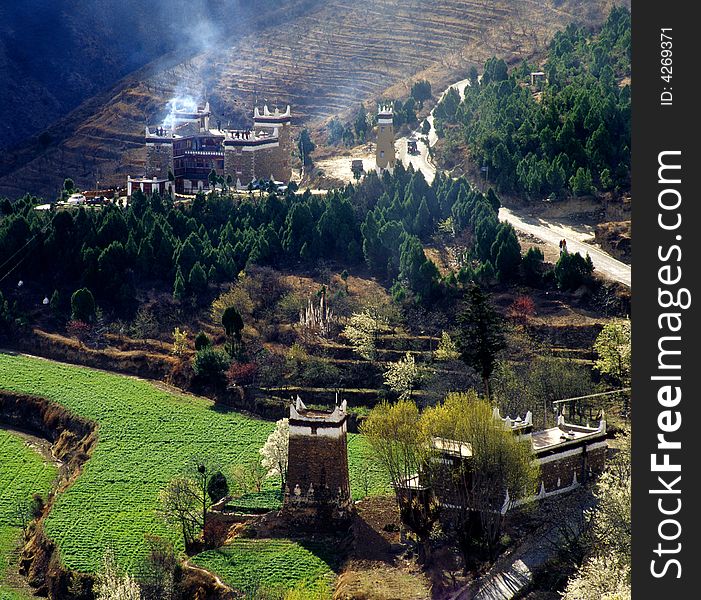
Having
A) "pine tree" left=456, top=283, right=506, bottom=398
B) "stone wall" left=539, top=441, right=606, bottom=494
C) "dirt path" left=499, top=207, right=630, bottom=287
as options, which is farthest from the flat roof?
"dirt path" left=499, top=207, right=630, bottom=287

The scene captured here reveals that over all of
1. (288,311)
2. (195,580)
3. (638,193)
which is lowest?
(195,580)

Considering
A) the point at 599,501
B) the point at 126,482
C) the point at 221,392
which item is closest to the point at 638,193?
the point at 599,501

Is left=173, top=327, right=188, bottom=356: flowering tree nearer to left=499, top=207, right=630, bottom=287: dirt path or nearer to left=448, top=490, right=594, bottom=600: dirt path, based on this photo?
left=499, top=207, right=630, bottom=287: dirt path

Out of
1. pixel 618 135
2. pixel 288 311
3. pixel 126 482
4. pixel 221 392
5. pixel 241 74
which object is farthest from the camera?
pixel 241 74

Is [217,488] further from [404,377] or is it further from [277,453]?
[404,377]

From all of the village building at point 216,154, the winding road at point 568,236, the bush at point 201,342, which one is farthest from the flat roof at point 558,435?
the village building at point 216,154

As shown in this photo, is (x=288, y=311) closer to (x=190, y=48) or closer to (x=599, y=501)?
(x=599, y=501)

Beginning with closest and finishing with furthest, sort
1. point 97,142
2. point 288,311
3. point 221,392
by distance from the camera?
point 221,392 < point 288,311 < point 97,142

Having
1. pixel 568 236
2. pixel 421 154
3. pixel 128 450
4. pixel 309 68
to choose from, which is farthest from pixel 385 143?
pixel 309 68
